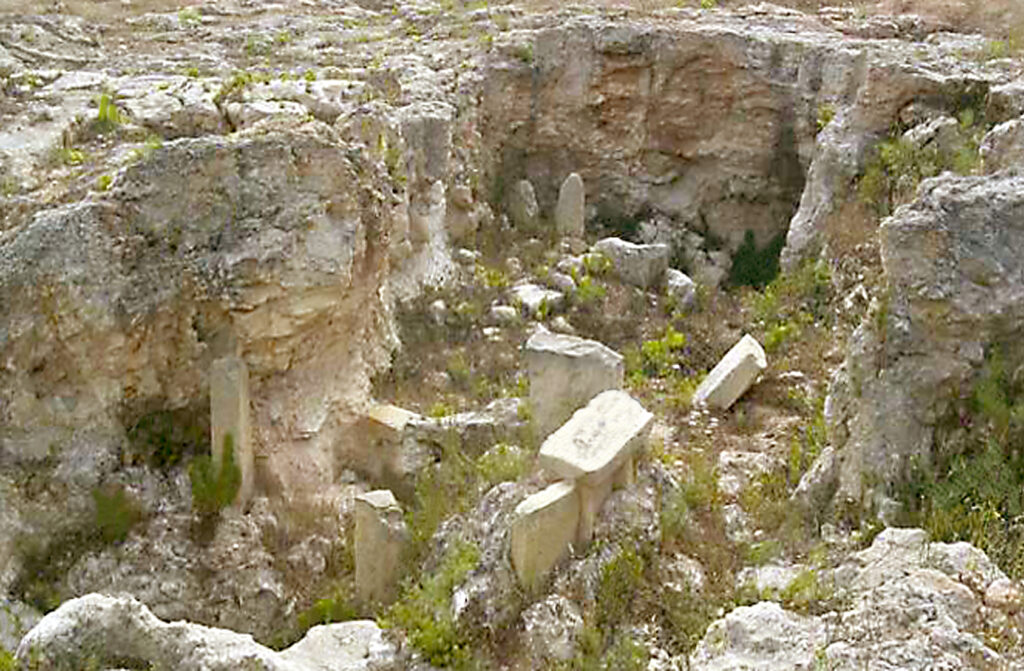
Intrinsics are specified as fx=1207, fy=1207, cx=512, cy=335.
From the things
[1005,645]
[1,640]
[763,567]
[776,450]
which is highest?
[1005,645]

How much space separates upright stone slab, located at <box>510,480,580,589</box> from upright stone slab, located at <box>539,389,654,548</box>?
75 millimetres

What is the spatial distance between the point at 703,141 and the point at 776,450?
725 cm

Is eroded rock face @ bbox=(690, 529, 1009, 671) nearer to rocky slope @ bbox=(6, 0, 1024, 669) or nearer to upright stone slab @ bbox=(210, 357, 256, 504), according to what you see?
rocky slope @ bbox=(6, 0, 1024, 669)

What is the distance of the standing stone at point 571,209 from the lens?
14.4m

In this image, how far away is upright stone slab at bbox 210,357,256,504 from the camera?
9.13 m

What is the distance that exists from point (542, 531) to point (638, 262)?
7.45 meters

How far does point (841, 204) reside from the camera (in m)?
13.2

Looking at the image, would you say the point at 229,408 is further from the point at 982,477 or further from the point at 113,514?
the point at 982,477

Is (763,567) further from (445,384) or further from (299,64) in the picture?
(299,64)

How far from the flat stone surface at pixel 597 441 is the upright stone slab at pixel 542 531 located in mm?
128

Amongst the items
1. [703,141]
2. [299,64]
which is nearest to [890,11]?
[703,141]

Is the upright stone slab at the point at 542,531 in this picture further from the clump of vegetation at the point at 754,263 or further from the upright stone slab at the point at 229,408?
the clump of vegetation at the point at 754,263

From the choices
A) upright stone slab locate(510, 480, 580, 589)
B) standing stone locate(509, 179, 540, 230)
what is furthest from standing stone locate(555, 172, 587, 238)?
upright stone slab locate(510, 480, 580, 589)

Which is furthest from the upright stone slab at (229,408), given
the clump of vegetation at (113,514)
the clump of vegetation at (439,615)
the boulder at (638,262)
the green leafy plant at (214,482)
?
the boulder at (638,262)
